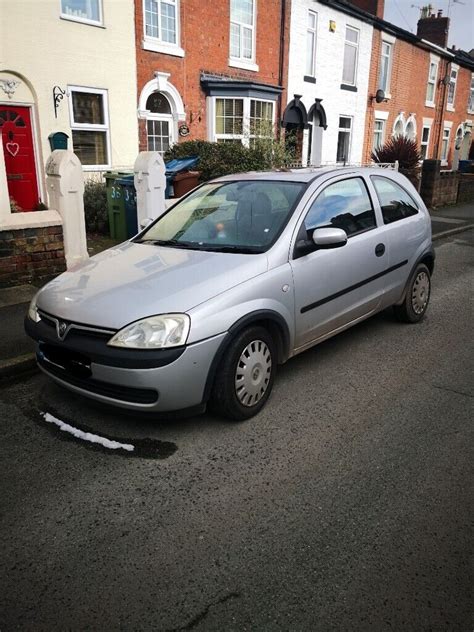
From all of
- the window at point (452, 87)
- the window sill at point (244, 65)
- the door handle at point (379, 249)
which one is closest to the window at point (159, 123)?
the window sill at point (244, 65)

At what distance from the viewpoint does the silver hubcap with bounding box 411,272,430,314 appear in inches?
224

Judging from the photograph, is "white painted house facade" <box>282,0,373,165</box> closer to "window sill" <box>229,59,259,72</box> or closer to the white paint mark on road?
"window sill" <box>229,59,259,72</box>

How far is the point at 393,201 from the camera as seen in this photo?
5.37m

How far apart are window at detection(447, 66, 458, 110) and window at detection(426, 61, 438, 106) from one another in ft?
5.93

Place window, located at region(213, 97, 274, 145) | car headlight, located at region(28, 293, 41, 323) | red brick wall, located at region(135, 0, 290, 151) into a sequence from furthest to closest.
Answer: window, located at region(213, 97, 274, 145) < red brick wall, located at region(135, 0, 290, 151) < car headlight, located at region(28, 293, 41, 323)

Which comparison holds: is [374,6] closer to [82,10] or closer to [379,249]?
[82,10]

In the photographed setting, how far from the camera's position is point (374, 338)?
5.43m

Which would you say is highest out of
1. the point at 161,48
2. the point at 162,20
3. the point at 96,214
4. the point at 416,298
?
the point at 162,20

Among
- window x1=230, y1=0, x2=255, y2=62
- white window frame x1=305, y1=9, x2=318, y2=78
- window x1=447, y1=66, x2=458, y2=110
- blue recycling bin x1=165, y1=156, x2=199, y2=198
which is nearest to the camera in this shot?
blue recycling bin x1=165, y1=156, x2=199, y2=198

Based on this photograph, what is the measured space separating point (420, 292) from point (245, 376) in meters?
2.96

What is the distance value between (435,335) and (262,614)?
4.01 meters

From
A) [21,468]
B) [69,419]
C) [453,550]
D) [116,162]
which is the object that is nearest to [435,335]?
[453,550]

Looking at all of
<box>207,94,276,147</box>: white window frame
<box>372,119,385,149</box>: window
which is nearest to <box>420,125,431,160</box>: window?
<box>372,119,385,149</box>: window

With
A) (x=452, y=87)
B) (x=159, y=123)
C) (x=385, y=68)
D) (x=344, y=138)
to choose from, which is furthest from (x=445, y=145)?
(x=159, y=123)
